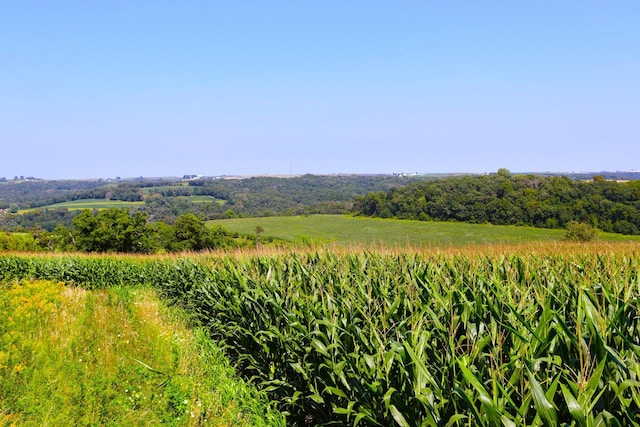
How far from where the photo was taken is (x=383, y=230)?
5959 centimetres

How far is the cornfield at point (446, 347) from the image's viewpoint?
85.9 inches

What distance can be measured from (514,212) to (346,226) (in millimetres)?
24624

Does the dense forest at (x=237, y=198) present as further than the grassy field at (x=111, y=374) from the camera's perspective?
Yes

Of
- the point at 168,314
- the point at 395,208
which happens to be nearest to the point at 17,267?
the point at 168,314

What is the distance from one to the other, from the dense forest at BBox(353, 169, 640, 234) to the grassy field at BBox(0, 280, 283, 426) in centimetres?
4794

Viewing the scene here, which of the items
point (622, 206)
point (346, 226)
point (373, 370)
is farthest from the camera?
point (346, 226)

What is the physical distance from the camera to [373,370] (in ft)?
10.0

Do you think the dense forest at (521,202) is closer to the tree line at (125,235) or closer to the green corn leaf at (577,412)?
the tree line at (125,235)

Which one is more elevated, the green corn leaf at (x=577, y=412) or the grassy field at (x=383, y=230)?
the green corn leaf at (x=577, y=412)

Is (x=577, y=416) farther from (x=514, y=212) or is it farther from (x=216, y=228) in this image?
(x=514, y=212)

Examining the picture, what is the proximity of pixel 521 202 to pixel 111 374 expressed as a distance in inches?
2135

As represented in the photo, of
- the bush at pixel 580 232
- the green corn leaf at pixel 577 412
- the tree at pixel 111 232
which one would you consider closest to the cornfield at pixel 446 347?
the green corn leaf at pixel 577 412

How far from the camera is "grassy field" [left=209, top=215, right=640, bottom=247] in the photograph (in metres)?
44.5

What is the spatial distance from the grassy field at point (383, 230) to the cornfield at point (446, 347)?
34132mm
